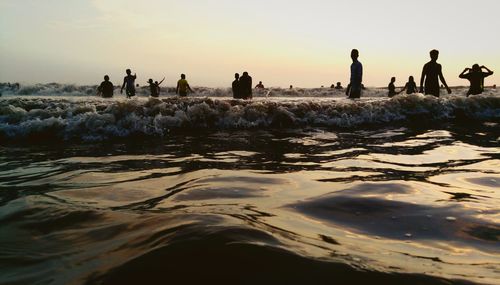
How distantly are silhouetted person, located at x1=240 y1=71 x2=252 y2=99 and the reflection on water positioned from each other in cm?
1124

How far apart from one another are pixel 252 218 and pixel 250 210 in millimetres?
241

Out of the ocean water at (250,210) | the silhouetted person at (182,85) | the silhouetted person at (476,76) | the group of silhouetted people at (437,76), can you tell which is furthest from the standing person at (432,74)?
the silhouetted person at (182,85)

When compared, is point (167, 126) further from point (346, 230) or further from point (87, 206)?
point (346, 230)

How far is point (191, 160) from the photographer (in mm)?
4891

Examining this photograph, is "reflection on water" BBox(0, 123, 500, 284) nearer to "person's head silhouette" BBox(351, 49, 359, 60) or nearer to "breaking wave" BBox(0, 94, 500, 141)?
"breaking wave" BBox(0, 94, 500, 141)

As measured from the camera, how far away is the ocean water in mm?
1509

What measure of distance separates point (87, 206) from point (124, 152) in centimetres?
317

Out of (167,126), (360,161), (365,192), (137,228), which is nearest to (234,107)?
(167,126)

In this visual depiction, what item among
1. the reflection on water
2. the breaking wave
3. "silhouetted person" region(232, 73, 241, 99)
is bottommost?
the reflection on water

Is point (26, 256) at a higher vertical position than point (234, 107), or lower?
lower

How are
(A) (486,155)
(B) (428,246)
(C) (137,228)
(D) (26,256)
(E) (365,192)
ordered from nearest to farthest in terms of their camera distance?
(D) (26,256) → (B) (428,246) → (C) (137,228) → (E) (365,192) → (A) (486,155)

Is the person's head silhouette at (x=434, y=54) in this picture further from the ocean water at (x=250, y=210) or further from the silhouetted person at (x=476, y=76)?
the ocean water at (x=250, y=210)

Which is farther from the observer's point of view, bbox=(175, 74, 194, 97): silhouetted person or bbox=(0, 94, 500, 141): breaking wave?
bbox=(175, 74, 194, 97): silhouetted person

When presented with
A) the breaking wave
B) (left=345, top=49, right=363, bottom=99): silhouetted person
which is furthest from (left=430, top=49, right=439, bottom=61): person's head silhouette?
(left=345, top=49, right=363, bottom=99): silhouetted person
